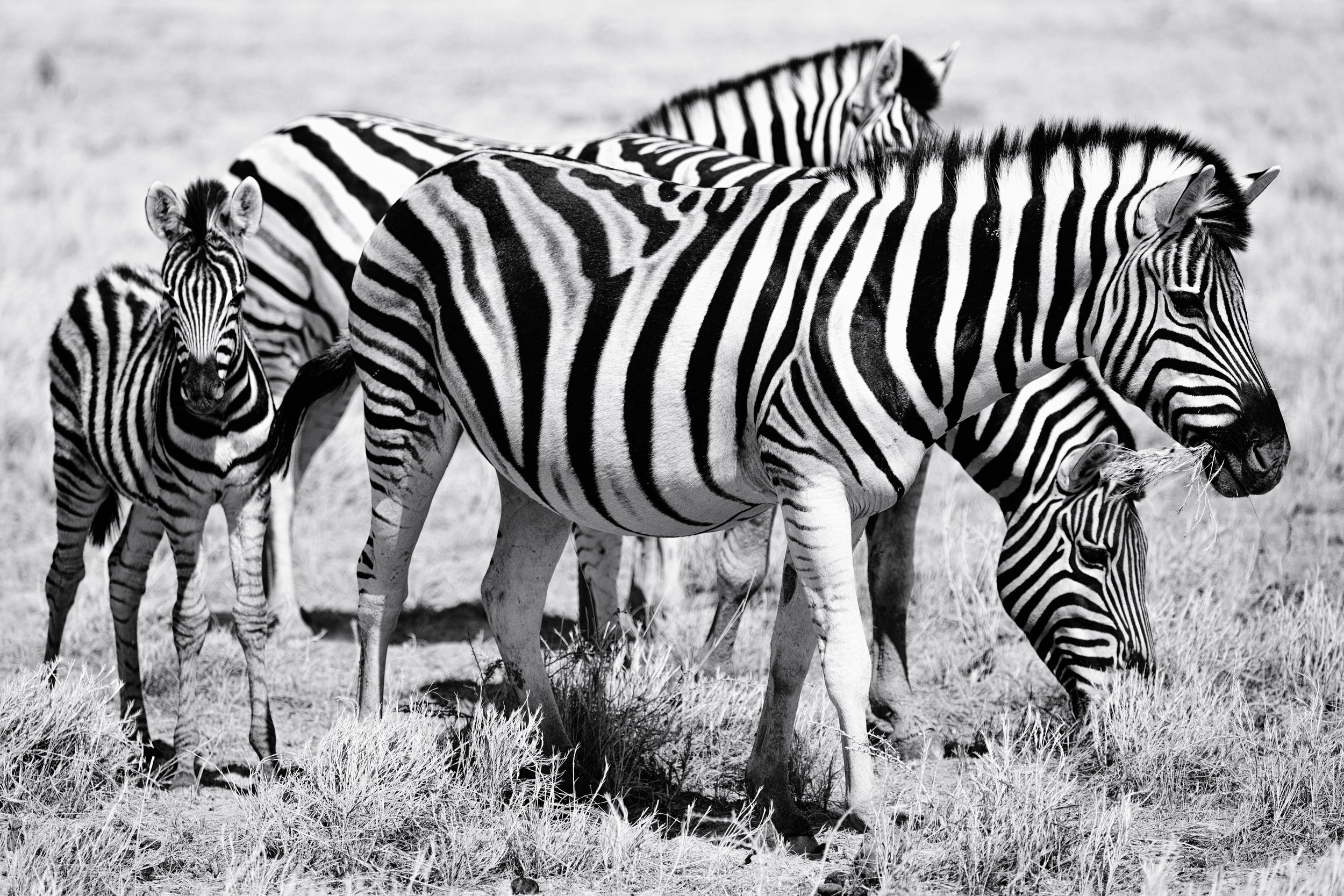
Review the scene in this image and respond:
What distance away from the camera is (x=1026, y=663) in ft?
19.2

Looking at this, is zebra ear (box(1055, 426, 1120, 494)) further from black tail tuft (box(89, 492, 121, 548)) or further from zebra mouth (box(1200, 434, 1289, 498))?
black tail tuft (box(89, 492, 121, 548))

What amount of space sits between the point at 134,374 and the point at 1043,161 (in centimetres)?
346

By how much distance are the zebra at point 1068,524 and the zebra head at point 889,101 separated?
235 cm

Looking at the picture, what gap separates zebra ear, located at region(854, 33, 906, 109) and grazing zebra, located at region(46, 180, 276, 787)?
144 inches

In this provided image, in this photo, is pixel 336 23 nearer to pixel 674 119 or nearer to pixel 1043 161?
pixel 674 119

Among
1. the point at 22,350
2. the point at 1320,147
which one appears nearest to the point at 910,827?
the point at 22,350

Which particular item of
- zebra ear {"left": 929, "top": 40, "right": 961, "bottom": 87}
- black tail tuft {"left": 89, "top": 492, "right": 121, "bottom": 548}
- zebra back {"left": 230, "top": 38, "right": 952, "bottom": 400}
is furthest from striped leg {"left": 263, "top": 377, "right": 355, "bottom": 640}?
zebra ear {"left": 929, "top": 40, "right": 961, "bottom": 87}

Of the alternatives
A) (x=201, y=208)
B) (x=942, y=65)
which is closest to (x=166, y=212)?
(x=201, y=208)

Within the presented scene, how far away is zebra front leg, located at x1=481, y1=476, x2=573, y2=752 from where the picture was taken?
489cm

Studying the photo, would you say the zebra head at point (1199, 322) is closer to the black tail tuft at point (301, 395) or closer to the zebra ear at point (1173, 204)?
the zebra ear at point (1173, 204)

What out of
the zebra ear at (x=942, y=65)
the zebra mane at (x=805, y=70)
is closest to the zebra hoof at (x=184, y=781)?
the zebra mane at (x=805, y=70)

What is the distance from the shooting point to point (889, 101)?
7.12m

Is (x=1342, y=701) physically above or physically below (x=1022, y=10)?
below

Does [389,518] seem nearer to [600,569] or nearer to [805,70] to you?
[600,569]
